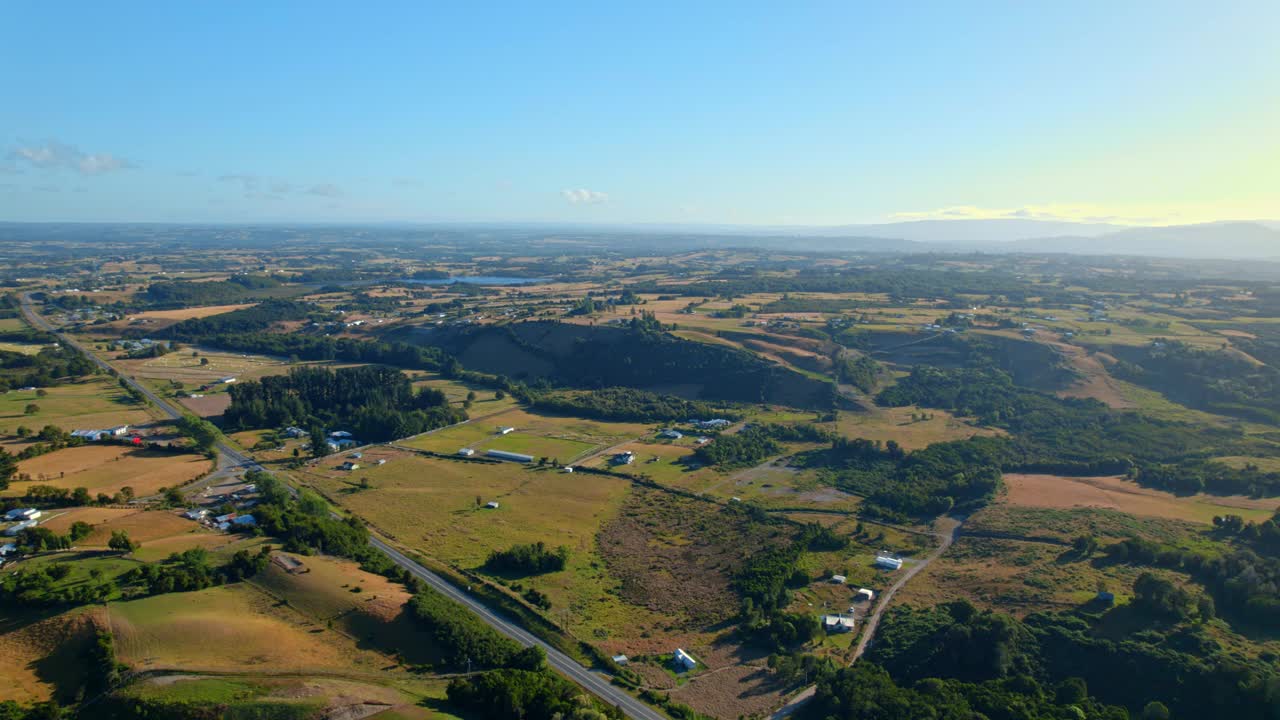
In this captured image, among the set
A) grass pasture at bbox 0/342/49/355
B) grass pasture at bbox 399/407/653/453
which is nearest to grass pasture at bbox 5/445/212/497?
grass pasture at bbox 399/407/653/453

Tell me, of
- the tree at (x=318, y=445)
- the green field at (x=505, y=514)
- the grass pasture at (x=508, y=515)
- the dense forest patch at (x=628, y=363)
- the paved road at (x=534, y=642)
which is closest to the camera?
the paved road at (x=534, y=642)

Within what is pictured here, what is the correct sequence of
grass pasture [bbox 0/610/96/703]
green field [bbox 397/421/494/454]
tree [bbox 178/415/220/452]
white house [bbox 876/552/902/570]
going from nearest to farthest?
1. grass pasture [bbox 0/610/96/703]
2. white house [bbox 876/552/902/570]
3. tree [bbox 178/415/220/452]
4. green field [bbox 397/421/494/454]

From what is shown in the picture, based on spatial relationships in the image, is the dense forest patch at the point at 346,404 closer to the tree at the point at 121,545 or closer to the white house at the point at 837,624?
the tree at the point at 121,545

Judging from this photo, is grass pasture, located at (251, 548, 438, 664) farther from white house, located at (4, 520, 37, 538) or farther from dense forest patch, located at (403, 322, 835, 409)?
dense forest patch, located at (403, 322, 835, 409)

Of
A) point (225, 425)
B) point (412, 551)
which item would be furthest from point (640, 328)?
point (412, 551)

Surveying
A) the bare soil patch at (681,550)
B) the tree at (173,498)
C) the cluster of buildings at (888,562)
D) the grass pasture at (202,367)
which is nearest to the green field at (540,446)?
the bare soil patch at (681,550)

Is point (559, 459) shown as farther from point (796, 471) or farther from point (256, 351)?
point (256, 351)
